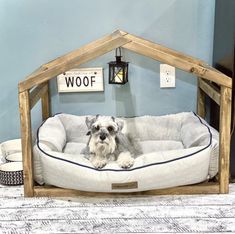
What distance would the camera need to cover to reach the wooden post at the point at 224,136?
1997mm

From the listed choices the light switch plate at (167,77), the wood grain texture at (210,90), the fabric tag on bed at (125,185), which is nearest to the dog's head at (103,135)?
the fabric tag on bed at (125,185)

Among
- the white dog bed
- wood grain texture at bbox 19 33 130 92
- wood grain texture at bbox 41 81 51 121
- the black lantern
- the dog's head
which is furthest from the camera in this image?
wood grain texture at bbox 41 81 51 121

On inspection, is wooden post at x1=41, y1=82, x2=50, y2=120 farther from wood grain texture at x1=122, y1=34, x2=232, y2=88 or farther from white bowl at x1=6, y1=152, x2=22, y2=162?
wood grain texture at x1=122, y1=34, x2=232, y2=88

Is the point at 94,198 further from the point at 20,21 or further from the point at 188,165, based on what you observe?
the point at 20,21

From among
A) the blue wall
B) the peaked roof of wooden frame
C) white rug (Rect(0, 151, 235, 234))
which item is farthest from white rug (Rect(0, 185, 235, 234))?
the blue wall

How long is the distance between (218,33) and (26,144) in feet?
4.34

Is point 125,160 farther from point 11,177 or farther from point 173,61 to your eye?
point 11,177

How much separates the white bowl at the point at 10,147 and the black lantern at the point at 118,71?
2.47 feet

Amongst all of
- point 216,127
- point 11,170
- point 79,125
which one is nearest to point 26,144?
point 11,170

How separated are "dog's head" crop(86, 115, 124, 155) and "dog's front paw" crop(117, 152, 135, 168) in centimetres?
7

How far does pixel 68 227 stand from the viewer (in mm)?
1792

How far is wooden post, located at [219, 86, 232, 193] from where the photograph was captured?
200 cm

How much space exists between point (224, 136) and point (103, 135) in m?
0.60

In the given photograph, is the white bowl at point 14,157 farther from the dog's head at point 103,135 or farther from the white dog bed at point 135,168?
the dog's head at point 103,135
